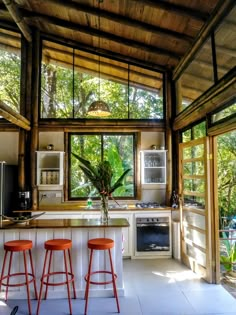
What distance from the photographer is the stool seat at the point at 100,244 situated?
352 centimetres

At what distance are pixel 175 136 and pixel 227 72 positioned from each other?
A: 2765 mm

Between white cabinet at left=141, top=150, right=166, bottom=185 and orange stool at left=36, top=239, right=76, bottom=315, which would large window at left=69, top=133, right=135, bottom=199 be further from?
orange stool at left=36, top=239, right=76, bottom=315

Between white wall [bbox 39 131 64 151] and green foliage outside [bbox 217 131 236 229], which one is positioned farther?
green foliage outside [bbox 217 131 236 229]

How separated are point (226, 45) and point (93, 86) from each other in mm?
3435

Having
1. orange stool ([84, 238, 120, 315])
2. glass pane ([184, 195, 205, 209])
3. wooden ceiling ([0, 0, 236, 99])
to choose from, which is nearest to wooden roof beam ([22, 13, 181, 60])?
wooden ceiling ([0, 0, 236, 99])

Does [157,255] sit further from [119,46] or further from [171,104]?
[119,46]

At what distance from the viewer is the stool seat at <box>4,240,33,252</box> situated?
3.47 metres

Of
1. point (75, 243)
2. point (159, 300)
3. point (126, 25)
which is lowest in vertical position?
point (159, 300)

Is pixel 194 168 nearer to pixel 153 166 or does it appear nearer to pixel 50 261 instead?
pixel 153 166

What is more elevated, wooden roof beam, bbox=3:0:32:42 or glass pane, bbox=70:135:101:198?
wooden roof beam, bbox=3:0:32:42

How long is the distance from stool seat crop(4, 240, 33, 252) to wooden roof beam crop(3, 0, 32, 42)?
3872 mm

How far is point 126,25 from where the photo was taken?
4969 mm

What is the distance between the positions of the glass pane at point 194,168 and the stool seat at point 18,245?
112 inches

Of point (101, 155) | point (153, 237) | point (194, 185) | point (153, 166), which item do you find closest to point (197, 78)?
point (194, 185)
